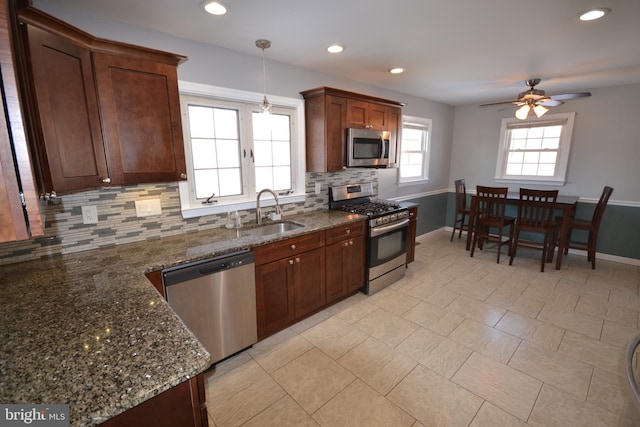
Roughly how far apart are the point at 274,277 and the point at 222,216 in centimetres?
77

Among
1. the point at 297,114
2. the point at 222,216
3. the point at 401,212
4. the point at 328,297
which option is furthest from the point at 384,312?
the point at 297,114

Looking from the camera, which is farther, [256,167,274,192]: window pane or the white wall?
the white wall

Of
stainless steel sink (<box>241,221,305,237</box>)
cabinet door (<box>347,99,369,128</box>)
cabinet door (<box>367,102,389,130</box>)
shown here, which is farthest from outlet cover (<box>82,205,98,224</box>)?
cabinet door (<box>367,102,389,130</box>)

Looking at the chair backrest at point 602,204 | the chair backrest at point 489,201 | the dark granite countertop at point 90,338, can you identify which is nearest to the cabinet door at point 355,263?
the dark granite countertop at point 90,338

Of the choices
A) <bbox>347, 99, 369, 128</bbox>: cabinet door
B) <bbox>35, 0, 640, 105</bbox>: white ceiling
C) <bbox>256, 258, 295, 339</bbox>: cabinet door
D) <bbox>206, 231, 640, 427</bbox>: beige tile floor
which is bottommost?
<bbox>206, 231, 640, 427</bbox>: beige tile floor

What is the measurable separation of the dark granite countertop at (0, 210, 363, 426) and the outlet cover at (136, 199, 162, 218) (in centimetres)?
45

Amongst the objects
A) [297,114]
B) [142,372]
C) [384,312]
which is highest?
[297,114]

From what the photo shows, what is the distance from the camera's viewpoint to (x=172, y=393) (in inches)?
36.0

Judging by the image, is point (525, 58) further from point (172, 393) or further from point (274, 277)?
point (172, 393)

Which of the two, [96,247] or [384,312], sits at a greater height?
[96,247]

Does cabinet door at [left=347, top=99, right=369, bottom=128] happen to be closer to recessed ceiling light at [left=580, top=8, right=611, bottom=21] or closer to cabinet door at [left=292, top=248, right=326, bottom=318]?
cabinet door at [left=292, top=248, right=326, bottom=318]

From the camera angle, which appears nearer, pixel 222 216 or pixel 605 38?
pixel 605 38

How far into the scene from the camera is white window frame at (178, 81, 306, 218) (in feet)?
7.55

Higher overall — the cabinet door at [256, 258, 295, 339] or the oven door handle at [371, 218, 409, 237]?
the oven door handle at [371, 218, 409, 237]
